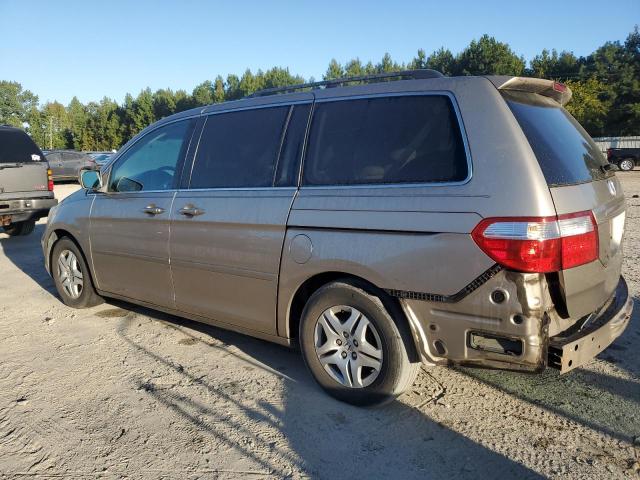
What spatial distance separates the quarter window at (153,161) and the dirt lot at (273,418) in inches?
53.2

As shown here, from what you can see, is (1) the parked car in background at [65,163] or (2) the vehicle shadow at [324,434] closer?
(2) the vehicle shadow at [324,434]

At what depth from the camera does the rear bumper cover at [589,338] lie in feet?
8.46

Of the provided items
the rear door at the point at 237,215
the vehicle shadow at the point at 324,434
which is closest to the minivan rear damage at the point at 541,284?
the vehicle shadow at the point at 324,434

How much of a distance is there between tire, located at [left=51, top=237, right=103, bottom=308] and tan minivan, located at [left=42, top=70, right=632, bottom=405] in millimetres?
1286

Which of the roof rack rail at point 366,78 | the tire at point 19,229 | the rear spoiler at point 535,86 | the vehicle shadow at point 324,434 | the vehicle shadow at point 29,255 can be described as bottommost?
the vehicle shadow at point 324,434

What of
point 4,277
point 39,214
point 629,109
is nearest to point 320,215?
point 4,277

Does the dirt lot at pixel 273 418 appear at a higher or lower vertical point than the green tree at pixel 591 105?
lower

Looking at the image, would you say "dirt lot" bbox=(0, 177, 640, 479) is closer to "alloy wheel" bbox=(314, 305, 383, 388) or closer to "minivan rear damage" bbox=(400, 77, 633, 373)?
"alloy wheel" bbox=(314, 305, 383, 388)

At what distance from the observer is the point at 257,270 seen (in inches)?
137

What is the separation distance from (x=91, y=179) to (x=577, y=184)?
13.5 feet

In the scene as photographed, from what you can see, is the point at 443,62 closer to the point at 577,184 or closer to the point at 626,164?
the point at 626,164

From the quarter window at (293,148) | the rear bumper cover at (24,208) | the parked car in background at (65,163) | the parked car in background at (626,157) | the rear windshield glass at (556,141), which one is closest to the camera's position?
the rear windshield glass at (556,141)

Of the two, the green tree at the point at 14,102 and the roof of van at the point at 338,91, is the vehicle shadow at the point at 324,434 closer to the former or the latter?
the roof of van at the point at 338,91

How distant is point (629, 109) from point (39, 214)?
172ft
